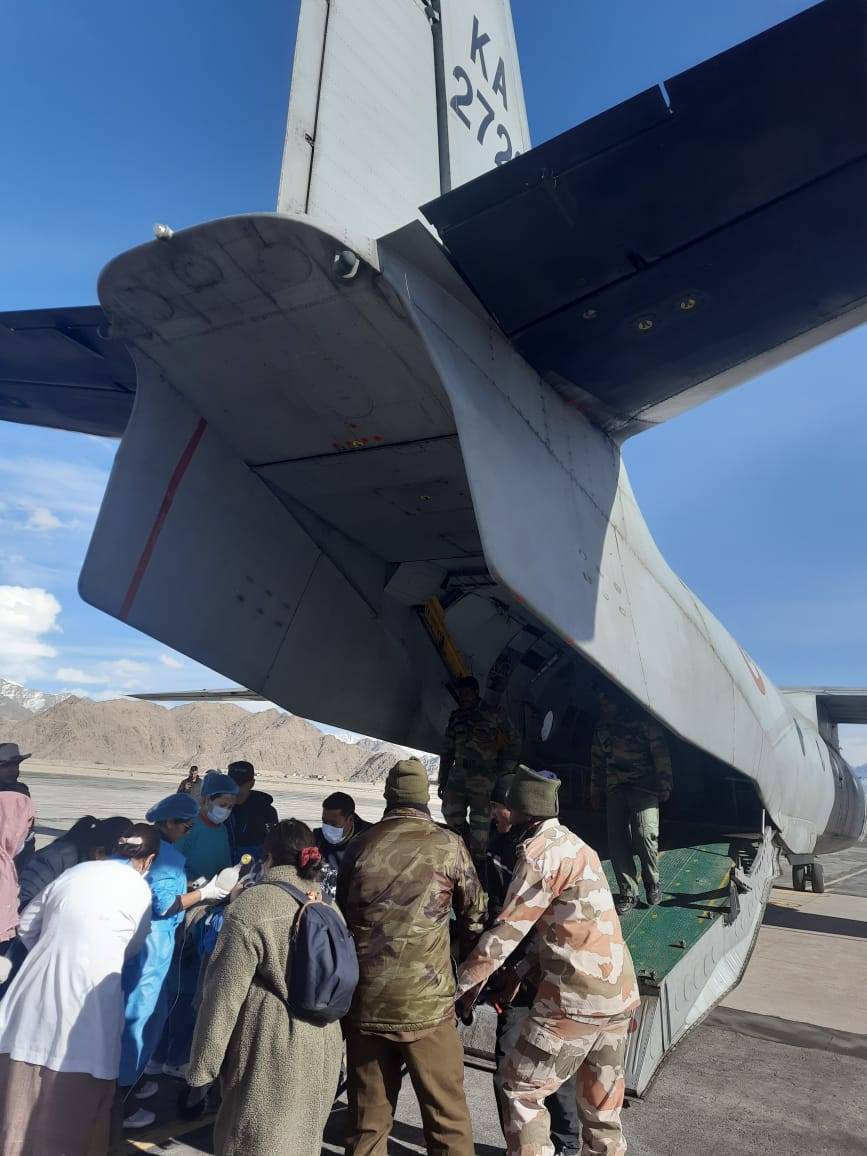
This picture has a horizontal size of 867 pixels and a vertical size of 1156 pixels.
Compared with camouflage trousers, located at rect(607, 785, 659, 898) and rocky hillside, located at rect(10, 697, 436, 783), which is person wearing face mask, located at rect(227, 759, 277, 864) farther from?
rocky hillside, located at rect(10, 697, 436, 783)

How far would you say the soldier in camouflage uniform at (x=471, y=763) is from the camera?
6.79m

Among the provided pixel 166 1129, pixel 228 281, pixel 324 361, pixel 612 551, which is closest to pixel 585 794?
pixel 612 551

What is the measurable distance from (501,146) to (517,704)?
5154 mm

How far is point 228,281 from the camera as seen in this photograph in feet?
11.1

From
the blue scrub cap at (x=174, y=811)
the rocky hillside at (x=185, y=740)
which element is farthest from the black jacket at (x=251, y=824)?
the rocky hillside at (x=185, y=740)

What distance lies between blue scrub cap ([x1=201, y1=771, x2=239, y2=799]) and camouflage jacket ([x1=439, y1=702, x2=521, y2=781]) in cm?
252

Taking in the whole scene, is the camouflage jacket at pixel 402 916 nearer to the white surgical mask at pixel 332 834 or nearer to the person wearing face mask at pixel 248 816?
the white surgical mask at pixel 332 834

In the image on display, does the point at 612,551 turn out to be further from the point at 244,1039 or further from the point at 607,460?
the point at 244,1039

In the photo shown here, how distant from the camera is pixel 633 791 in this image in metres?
5.90

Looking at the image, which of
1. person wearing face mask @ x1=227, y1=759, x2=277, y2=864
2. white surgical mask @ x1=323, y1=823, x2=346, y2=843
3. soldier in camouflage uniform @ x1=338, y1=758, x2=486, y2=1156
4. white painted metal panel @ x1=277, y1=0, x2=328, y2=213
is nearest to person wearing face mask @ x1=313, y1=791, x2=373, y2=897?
white surgical mask @ x1=323, y1=823, x2=346, y2=843

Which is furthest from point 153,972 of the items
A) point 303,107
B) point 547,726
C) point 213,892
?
point 547,726

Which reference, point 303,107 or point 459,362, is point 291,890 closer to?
point 459,362

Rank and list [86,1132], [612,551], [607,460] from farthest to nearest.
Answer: [607,460], [612,551], [86,1132]

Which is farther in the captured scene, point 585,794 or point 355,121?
point 585,794
